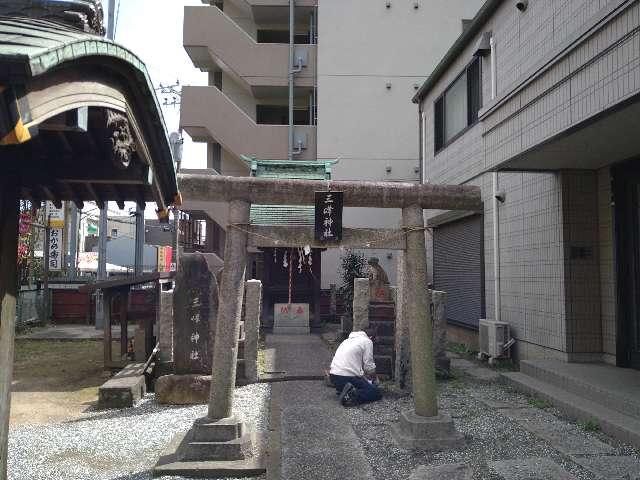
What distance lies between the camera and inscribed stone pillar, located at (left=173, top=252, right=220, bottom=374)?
8938 mm

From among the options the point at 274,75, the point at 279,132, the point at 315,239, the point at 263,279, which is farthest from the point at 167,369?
the point at 274,75

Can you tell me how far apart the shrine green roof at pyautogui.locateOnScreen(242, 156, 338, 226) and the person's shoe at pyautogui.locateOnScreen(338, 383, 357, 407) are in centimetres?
478

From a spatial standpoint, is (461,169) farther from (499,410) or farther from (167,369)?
(167,369)

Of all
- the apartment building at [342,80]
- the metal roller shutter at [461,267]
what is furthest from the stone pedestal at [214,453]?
the apartment building at [342,80]

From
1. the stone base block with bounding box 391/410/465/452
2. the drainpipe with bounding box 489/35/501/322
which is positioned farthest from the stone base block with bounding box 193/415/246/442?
the drainpipe with bounding box 489/35/501/322

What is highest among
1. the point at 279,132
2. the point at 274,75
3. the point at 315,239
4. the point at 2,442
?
the point at 274,75

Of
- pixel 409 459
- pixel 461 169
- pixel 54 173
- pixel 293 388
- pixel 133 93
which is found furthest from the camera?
pixel 461 169

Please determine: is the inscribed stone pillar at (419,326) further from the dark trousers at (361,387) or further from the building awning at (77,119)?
the building awning at (77,119)

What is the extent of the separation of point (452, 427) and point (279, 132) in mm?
18344

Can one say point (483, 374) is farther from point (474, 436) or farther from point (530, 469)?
point (530, 469)

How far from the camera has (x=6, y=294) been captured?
327 centimetres

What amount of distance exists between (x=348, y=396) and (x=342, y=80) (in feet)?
56.4

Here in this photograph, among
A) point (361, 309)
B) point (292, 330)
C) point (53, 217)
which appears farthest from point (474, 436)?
point (53, 217)

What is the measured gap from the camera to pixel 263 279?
20.0 m
